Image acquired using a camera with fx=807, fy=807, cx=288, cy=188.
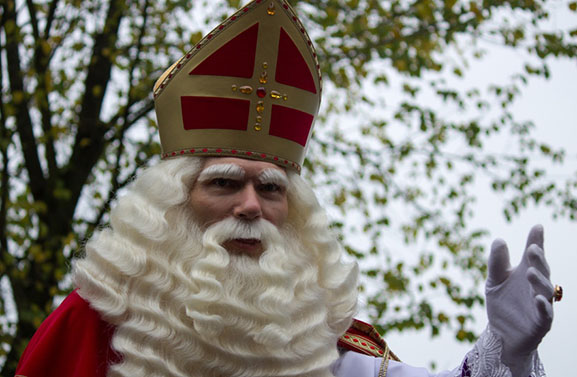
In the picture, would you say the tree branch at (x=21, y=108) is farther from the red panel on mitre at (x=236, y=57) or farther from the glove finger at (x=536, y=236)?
the glove finger at (x=536, y=236)

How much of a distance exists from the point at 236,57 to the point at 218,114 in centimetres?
22

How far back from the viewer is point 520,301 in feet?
7.77

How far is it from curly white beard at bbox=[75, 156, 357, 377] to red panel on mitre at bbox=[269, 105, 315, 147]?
0.39m

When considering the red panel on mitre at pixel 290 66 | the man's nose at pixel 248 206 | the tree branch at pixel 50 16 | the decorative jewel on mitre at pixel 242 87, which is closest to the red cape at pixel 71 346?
the man's nose at pixel 248 206

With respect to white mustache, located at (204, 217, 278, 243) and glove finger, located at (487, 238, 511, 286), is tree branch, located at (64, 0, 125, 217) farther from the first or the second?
glove finger, located at (487, 238, 511, 286)

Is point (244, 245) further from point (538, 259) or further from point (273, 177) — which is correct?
point (538, 259)

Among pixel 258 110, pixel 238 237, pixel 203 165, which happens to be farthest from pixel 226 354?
pixel 258 110

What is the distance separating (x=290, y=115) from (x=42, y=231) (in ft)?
11.5

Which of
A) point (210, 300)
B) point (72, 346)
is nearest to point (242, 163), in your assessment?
point (210, 300)

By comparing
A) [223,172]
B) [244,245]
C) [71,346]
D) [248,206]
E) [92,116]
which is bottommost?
[71,346]

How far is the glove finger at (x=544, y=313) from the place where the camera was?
88.9 inches

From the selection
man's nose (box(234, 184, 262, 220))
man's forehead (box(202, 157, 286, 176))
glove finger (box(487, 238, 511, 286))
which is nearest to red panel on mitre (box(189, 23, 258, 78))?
man's forehead (box(202, 157, 286, 176))

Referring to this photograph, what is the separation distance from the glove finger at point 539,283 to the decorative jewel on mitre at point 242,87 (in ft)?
3.49

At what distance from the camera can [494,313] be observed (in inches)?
96.4
